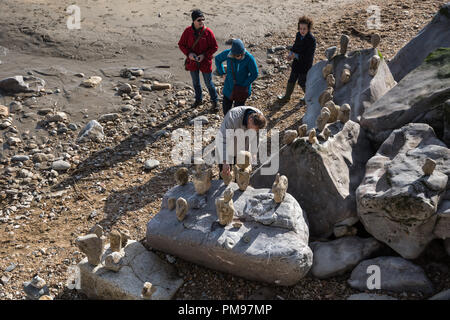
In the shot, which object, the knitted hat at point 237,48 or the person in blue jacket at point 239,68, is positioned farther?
the person in blue jacket at point 239,68

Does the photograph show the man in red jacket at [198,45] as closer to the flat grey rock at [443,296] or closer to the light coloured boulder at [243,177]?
the light coloured boulder at [243,177]

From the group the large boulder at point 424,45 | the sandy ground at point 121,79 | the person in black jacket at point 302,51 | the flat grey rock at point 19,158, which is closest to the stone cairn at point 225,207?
the sandy ground at point 121,79

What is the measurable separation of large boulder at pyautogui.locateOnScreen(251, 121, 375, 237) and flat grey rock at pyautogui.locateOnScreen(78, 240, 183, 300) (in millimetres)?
1736

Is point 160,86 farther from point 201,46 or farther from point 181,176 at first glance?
point 181,176

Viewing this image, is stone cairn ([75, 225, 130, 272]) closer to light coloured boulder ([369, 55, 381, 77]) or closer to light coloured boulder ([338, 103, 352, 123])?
light coloured boulder ([338, 103, 352, 123])

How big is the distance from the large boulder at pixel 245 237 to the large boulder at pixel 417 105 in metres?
1.89

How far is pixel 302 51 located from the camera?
8094 millimetres

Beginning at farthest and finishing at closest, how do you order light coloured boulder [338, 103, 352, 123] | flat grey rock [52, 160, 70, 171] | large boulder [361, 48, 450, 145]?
flat grey rock [52, 160, 70, 171]
light coloured boulder [338, 103, 352, 123]
large boulder [361, 48, 450, 145]

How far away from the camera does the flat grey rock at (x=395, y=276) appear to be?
4.51m

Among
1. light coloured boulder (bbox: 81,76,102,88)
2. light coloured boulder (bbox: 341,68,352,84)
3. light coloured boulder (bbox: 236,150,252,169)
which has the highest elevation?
light coloured boulder (bbox: 341,68,352,84)

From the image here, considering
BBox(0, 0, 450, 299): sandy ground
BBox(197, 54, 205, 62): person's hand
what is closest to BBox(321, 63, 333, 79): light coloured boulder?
BBox(0, 0, 450, 299): sandy ground

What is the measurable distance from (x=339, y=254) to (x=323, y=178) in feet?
2.99

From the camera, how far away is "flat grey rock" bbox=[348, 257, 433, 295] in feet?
14.8

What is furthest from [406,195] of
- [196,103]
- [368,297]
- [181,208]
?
[196,103]
